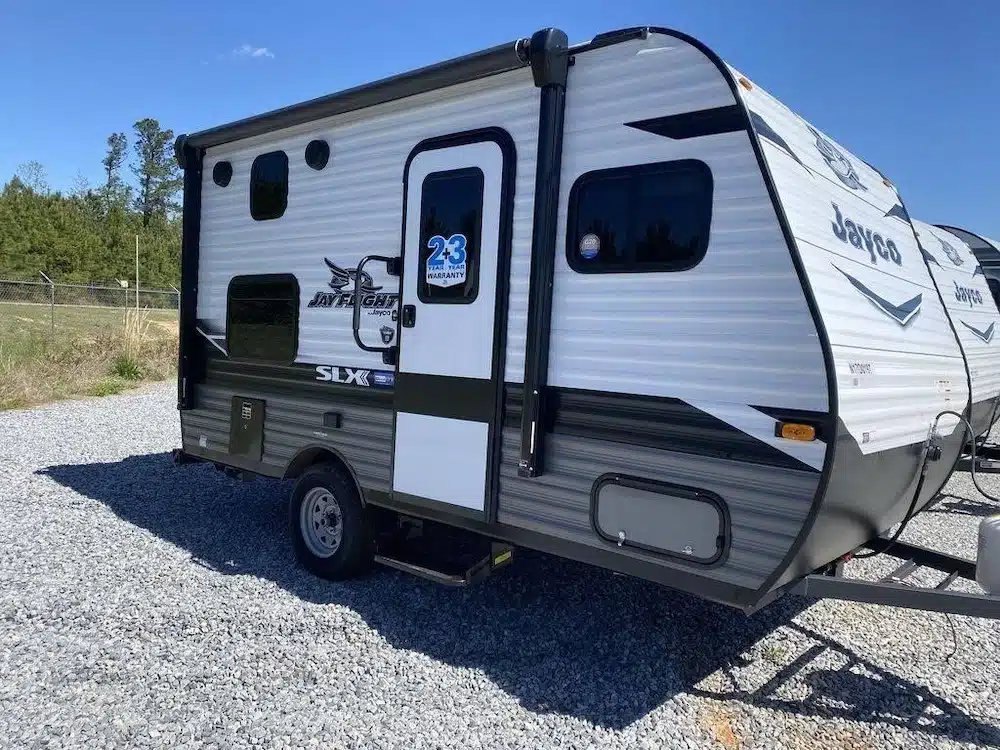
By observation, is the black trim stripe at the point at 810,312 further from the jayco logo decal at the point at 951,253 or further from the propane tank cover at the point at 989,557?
the jayco logo decal at the point at 951,253

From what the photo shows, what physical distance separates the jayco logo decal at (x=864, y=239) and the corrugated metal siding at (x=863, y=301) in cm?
3

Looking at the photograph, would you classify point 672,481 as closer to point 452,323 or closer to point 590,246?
point 590,246

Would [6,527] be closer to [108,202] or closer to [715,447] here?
[715,447]

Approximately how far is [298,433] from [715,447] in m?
2.89

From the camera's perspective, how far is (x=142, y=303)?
2525 cm

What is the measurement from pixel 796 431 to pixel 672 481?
575 millimetres

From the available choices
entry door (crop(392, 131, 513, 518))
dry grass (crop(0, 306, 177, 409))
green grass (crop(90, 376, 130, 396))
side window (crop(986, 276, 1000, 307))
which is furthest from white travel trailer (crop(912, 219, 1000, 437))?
green grass (crop(90, 376, 130, 396))

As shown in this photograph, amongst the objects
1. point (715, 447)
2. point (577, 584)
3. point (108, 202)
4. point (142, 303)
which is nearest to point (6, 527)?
point (577, 584)

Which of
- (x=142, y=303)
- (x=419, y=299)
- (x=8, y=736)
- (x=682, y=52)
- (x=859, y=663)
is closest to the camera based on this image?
(x=8, y=736)

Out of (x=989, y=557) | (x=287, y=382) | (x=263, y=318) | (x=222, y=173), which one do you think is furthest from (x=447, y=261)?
(x=989, y=557)

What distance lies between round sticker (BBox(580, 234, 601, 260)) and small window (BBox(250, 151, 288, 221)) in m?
2.50

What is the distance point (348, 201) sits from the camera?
15.4 ft

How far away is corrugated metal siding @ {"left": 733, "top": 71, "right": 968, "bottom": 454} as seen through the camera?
2977 mm

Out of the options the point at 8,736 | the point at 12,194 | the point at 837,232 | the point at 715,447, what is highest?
the point at 12,194
